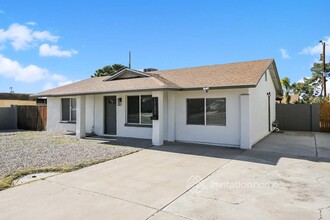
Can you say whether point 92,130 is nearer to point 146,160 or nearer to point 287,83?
point 146,160

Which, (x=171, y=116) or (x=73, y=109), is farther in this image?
(x=73, y=109)

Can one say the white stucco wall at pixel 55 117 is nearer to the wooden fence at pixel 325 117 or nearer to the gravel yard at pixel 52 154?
the gravel yard at pixel 52 154

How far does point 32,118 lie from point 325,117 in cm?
2154

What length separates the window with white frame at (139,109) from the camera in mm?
11695

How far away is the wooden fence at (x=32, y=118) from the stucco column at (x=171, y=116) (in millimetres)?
10433

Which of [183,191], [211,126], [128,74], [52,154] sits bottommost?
Answer: [183,191]

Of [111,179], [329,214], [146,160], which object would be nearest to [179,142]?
[146,160]

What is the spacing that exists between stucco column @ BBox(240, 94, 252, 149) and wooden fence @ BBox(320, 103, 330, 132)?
1003 cm

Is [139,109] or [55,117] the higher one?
[139,109]

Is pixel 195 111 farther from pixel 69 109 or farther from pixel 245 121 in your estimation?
pixel 69 109

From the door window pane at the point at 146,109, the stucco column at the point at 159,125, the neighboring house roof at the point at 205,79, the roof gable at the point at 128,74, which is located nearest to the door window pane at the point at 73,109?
the neighboring house roof at the point at 205,79

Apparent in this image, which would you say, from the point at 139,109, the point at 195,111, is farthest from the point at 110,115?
the point at 195,111

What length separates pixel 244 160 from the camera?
24.1ft

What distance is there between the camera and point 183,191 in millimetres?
4746
